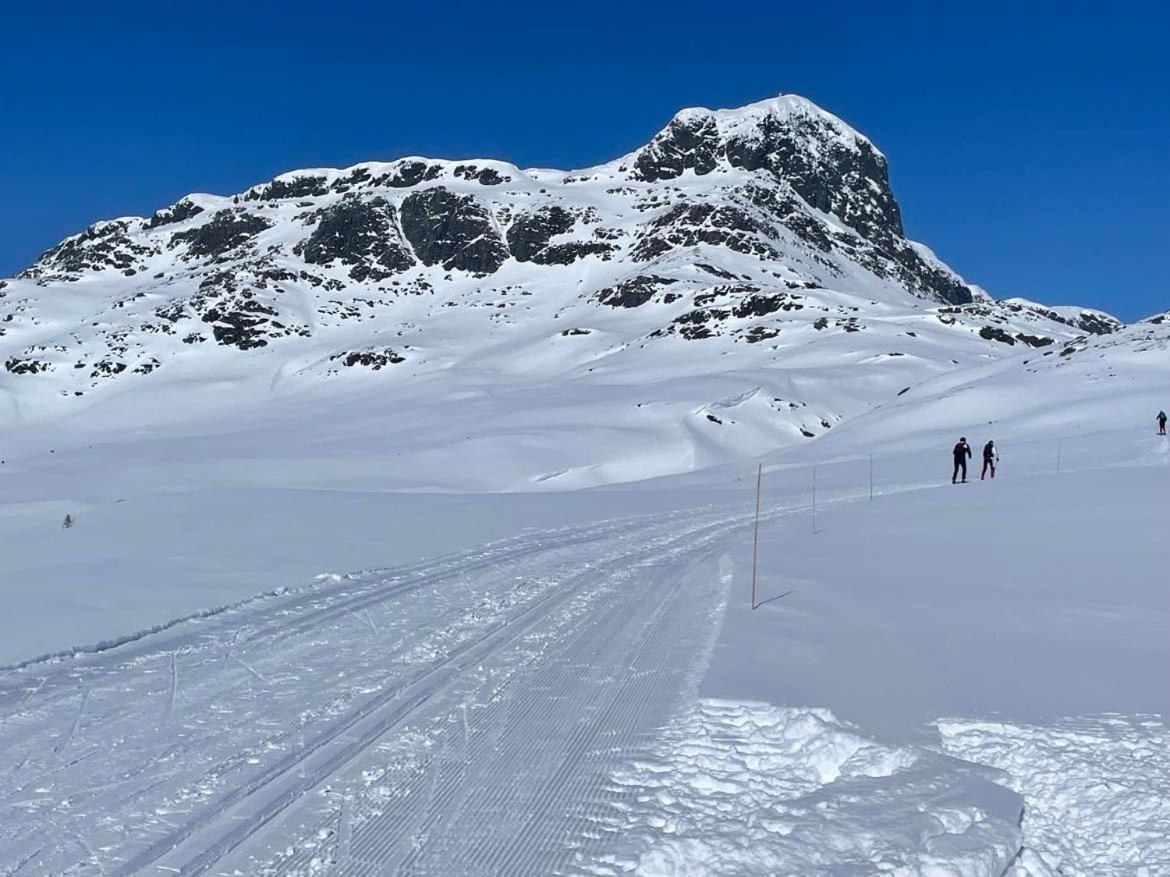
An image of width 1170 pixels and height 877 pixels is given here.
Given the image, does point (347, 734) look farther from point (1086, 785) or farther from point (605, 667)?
point (1086, 785)

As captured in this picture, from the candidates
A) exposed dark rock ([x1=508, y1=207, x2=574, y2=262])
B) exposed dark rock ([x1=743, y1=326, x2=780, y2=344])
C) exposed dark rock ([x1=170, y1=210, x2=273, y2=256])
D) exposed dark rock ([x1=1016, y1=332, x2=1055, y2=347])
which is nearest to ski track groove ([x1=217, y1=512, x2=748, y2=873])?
exposed dark rock ([x1=743, y1=326, x2=780, y2=344])

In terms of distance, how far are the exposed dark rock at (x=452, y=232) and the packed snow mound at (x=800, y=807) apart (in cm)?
15122

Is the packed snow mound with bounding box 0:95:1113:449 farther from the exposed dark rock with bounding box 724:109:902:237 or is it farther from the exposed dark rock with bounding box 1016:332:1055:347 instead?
the exposed dark rock with bounding box 1016:332:1055:347

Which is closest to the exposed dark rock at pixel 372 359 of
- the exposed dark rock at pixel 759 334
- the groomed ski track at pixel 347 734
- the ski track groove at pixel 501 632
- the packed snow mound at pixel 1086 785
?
the exposed dark rock at pixel 759 334

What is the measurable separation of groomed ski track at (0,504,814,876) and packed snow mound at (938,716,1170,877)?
228 centimetres

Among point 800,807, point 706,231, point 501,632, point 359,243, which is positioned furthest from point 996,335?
point 359,243

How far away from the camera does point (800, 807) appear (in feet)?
16.5

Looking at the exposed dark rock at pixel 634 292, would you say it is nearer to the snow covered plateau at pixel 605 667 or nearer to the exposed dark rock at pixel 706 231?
the exposed dark rock at pixel 706 231

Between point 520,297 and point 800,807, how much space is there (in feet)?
437

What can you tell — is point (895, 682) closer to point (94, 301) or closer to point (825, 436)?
point (825, 436)

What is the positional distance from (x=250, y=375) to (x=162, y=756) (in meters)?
104

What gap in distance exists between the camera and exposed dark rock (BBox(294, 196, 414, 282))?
15338 centimetres

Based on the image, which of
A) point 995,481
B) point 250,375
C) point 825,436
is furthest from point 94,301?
point 995,481

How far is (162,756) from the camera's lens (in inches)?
221
